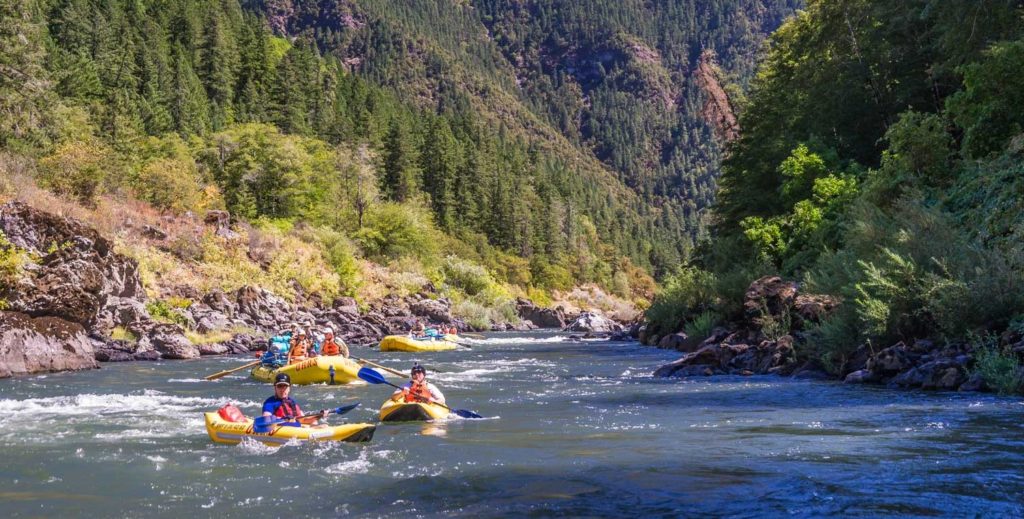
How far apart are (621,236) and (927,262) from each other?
104851 millimetres

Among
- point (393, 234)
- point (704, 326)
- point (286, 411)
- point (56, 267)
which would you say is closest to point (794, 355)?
point (704, 326)

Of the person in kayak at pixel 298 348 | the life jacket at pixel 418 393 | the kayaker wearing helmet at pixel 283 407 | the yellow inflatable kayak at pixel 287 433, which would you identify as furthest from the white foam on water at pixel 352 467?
the person in kayak at pixel 298 348

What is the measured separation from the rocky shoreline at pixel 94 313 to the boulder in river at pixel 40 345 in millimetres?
23

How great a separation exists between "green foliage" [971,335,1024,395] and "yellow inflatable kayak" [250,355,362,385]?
13.0 meters

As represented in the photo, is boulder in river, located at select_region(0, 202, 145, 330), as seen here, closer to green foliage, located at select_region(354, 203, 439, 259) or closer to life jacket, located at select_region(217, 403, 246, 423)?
life jacket, located at select_region(217, 403, 246, 423)

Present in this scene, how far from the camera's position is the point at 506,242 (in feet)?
286

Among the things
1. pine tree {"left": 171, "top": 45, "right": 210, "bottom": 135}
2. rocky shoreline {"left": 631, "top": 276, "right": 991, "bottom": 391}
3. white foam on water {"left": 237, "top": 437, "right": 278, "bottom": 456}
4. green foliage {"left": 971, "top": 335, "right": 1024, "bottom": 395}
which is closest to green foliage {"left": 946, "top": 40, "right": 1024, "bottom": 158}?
rocky shoreline {"left": 631, "top": 276, "right": 991, "bottom": 391}

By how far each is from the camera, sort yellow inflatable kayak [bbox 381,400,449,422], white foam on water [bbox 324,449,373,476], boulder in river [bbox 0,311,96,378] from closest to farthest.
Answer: white foam on water [bbox 324,449,373,476], yellow inflatable kayak [bbox 381,400,449,422], boulder in river [bbox 0,311,96,378]

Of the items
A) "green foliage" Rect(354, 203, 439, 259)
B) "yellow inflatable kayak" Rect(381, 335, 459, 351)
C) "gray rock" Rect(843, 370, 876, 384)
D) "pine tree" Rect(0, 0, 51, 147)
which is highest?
"pine tree" Rect(0, 0, 51, 147)

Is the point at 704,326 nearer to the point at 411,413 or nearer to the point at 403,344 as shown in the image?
the point at 403,344

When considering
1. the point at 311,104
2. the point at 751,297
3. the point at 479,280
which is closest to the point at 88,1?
the point at 311,104

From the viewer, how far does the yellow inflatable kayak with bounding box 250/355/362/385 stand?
19.4m

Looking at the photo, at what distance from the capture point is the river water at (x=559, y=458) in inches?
289

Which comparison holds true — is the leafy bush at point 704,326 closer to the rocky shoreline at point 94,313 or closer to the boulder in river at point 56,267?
the rocky shoreline at point 94,313
